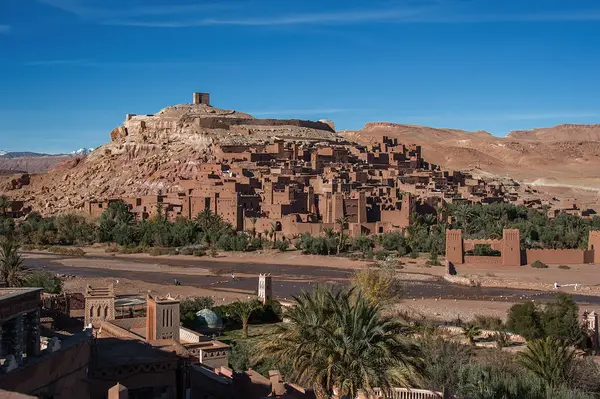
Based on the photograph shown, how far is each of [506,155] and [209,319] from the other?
95935mm

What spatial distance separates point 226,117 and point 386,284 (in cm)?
5372

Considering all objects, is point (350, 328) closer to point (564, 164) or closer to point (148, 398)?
point (148, 398)

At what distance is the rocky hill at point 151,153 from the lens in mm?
64875

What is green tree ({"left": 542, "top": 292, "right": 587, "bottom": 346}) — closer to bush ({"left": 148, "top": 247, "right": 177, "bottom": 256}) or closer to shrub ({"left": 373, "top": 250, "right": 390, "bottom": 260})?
shrub ({"left": 373, "top": 250, "right": 390, "bottom": 260})


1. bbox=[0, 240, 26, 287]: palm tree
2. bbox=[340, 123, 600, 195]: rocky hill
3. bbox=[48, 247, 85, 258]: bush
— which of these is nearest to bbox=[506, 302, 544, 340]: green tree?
bbox=[0, 240, 26, 287]: palm tree

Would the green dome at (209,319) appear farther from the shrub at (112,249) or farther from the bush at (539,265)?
the shrub at (112,249)

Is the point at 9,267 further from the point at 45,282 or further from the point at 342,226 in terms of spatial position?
the point at 342,226

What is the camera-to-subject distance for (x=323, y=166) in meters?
60.2

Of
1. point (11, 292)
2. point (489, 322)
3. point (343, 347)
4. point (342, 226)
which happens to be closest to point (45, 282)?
point (489, 322)

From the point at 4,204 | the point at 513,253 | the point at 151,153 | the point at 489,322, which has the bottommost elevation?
the point at 489,322

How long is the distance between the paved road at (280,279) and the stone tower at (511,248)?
412cm

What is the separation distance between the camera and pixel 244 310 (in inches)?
960

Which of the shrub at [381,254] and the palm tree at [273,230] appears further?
the palm tree at [273,230]

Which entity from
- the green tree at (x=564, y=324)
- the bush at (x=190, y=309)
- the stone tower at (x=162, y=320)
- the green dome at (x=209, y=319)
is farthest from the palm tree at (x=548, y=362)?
the green dome at (x=209, y=319)
